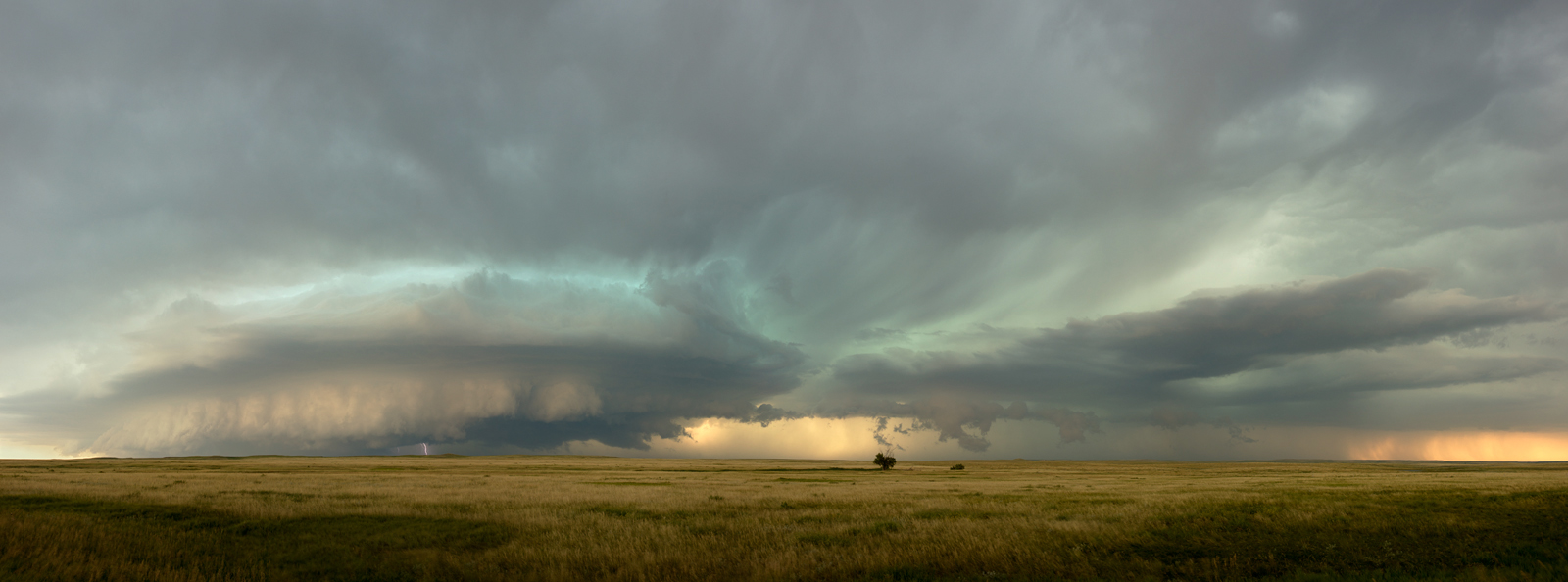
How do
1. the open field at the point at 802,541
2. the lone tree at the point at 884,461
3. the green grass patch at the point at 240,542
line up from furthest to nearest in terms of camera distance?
the lone tree at the point at 884,461 < the green grass patch at the point at 240,542 < the open field at the point at 802,541

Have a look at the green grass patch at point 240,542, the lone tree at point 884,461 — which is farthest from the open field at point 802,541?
the lone tree at point 884,461

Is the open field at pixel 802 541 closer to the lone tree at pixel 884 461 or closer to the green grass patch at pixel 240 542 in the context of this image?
the green grass patch at pixel 240 542

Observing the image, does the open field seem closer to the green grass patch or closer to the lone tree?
the green grass patch

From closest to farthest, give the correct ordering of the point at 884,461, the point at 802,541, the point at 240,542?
the point at 802,541, the point at 240,542, the point at 884,461

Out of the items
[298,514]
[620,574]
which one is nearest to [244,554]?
[298,514]

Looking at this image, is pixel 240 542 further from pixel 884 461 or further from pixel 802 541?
pixel 884 461

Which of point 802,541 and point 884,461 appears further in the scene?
point 884,461

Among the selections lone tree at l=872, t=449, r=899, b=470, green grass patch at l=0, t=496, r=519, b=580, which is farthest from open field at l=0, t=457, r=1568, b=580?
lone tree at l=872, t=449, r=899, b=470

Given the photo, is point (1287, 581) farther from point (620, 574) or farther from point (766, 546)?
point (620, 574)

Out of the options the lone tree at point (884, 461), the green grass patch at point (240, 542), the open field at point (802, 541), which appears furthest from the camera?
the lone tree at point (884, 461)

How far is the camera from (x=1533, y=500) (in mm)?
25000

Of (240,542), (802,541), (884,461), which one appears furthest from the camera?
(884,461)

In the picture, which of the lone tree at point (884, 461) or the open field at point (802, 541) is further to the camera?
the lone tree at point (884, 461)

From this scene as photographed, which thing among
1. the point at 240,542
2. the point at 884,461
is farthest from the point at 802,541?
the point at 884,461
